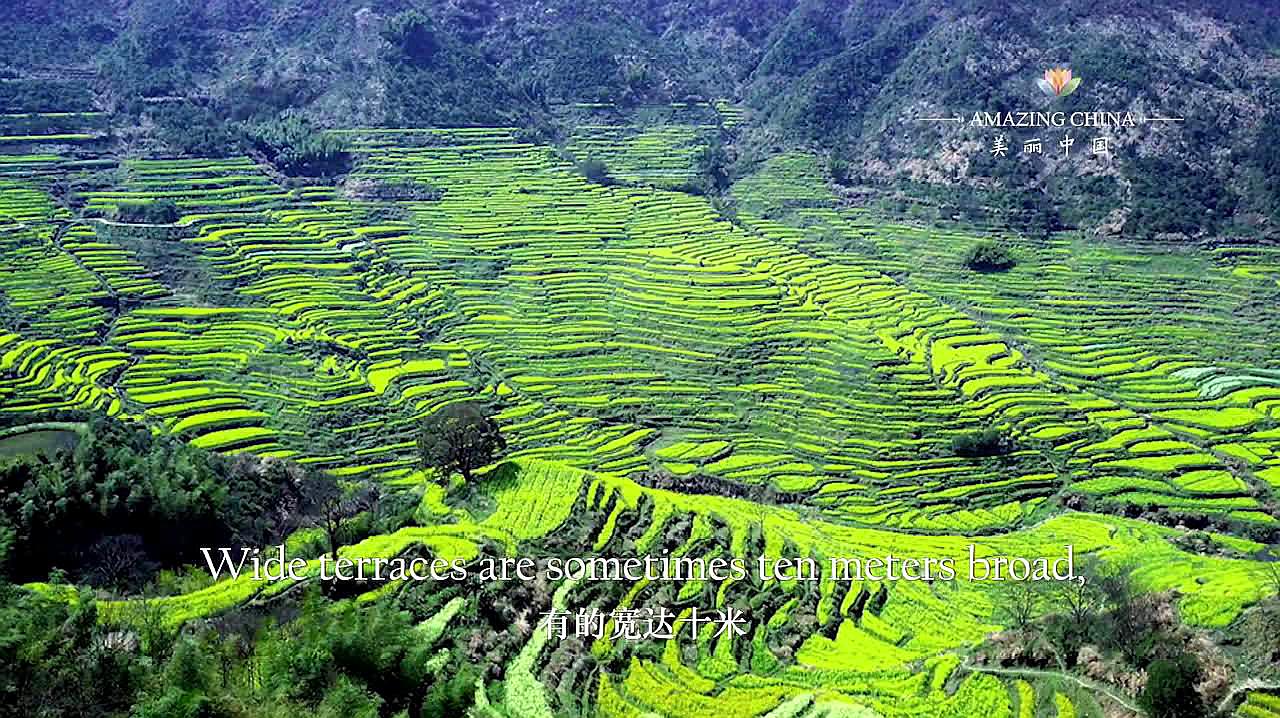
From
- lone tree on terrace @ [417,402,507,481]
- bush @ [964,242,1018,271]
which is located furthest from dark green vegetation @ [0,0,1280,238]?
lone tree on terrace @ [417,402,507,481]

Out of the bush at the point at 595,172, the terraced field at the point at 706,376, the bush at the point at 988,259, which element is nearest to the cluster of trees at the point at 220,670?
the terraced field at the point at 706,376

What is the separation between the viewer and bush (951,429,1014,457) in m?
41.7

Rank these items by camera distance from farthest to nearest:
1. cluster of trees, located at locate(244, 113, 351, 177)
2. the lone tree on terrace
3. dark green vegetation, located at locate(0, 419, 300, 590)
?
cluster of trees, located at locate(244, 113, 351, 177) → the lone tree on terrace → dark green vegetation, located at locate(0, 419, 300, 590)

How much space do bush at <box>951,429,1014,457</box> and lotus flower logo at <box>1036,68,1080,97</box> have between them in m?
46.8

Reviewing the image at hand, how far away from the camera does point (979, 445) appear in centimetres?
4172

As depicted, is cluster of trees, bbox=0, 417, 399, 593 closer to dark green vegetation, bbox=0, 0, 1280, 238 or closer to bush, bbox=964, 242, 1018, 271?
bush, bbox=964, 242, 1018, 271

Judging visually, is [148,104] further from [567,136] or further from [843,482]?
[843,482]

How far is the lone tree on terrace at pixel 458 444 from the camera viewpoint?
3594cm

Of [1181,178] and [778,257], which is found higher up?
[1181,178]

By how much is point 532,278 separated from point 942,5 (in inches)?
2189

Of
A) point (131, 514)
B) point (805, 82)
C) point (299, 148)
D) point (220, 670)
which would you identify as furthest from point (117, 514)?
point (805, 82)

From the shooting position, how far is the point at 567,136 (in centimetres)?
8744

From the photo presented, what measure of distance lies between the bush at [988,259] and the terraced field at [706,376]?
3.03 feet

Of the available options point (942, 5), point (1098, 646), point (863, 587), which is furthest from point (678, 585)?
point (942, 5)
